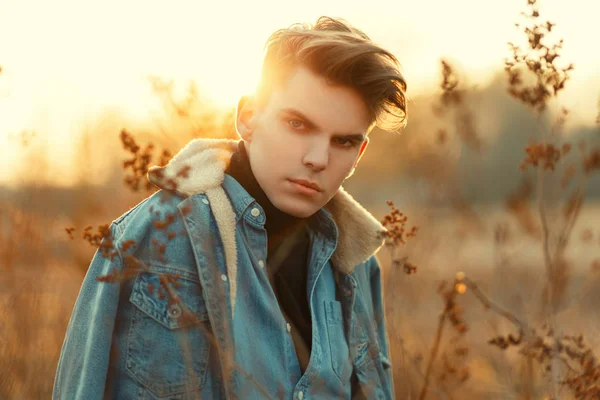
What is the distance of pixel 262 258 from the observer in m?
2.25

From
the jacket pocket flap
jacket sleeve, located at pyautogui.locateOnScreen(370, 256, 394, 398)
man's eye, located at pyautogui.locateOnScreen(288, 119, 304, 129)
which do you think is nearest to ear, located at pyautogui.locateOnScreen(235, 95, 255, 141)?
man's eye, located at pyautogui.locateOnScreen(288, 119, 304, 129)

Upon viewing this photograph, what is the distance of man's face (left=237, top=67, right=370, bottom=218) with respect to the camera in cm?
221

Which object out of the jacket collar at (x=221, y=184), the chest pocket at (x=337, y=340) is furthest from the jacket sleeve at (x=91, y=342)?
the chest pocket at (x=337, y=340)

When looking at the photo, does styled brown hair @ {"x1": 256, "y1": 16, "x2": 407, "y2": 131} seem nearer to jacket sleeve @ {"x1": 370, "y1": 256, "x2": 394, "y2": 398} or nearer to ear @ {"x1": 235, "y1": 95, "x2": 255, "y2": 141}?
ear @ {"x1": 235, "y1": 95, "x2": 255, "y2": 141}

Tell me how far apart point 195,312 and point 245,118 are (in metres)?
0.70

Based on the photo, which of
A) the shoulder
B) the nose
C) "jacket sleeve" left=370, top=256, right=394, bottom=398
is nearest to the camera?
the shoulder

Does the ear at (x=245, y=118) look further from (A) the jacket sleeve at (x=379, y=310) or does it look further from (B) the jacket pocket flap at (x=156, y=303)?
(A) the jacket sleeve at (x=379, y=310)

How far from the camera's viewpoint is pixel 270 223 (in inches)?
92.4

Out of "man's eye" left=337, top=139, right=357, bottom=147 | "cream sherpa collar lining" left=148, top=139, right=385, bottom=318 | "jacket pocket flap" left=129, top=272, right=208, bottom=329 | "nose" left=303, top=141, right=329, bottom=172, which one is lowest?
"jacket pocket flap" left=129, top=272, right=208, bottom=329

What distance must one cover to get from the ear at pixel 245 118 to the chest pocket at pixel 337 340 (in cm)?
65

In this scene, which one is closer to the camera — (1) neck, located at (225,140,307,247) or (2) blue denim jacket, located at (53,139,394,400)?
(2) blue denim jacket, located at (53,139,394,400)

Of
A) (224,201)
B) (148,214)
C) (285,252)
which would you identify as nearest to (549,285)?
(285,252)

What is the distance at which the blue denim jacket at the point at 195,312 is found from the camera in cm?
198

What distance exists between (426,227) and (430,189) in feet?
0.89
